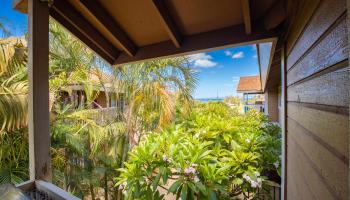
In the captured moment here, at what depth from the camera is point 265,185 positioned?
3.07m

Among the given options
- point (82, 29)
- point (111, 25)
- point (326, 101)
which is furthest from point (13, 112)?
point (326, 101)

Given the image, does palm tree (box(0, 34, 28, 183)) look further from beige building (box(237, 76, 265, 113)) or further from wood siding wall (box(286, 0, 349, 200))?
beige building (box(237, 76, 265, 113))

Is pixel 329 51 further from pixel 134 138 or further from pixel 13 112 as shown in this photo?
pixel 134 138

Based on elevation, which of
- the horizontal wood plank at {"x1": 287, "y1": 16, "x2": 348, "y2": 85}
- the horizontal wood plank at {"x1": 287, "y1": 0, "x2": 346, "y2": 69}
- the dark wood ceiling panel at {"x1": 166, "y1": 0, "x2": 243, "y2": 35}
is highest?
the dark wood ceiling panel at {"x1": 166, "y1": 0, "x2": 243, "y2": 35}

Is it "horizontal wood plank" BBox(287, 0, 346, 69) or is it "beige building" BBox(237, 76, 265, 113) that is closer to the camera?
"horizontal wood plank" BBox(287, 0, 346, 69)

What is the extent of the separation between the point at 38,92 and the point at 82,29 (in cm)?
93

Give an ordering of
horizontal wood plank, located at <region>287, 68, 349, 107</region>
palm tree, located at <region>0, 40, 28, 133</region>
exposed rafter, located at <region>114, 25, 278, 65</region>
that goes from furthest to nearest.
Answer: palm tree, located at <region>0, 40, 28, 133</region> → exposed rafter, located at <region>114, 25, 278, 65</region> → horizontal wood plank, located at <region>287, 68, 349, 107</region>

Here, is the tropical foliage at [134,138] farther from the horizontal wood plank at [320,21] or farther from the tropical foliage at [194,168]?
the horizontal wood plank at [320,21]

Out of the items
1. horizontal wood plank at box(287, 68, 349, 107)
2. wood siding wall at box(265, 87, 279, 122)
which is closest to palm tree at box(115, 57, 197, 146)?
horizontal wood plank at box(287, 68, 349, 107)

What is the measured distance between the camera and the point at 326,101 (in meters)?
0.78

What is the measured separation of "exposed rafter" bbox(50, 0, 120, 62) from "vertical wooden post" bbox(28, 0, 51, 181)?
301 millimetres

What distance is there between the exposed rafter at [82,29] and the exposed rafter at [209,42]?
387 mm

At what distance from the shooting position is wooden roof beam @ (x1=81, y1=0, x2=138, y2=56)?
1.74m

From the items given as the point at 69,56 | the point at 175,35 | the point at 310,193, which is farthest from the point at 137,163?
the point at 69,56
